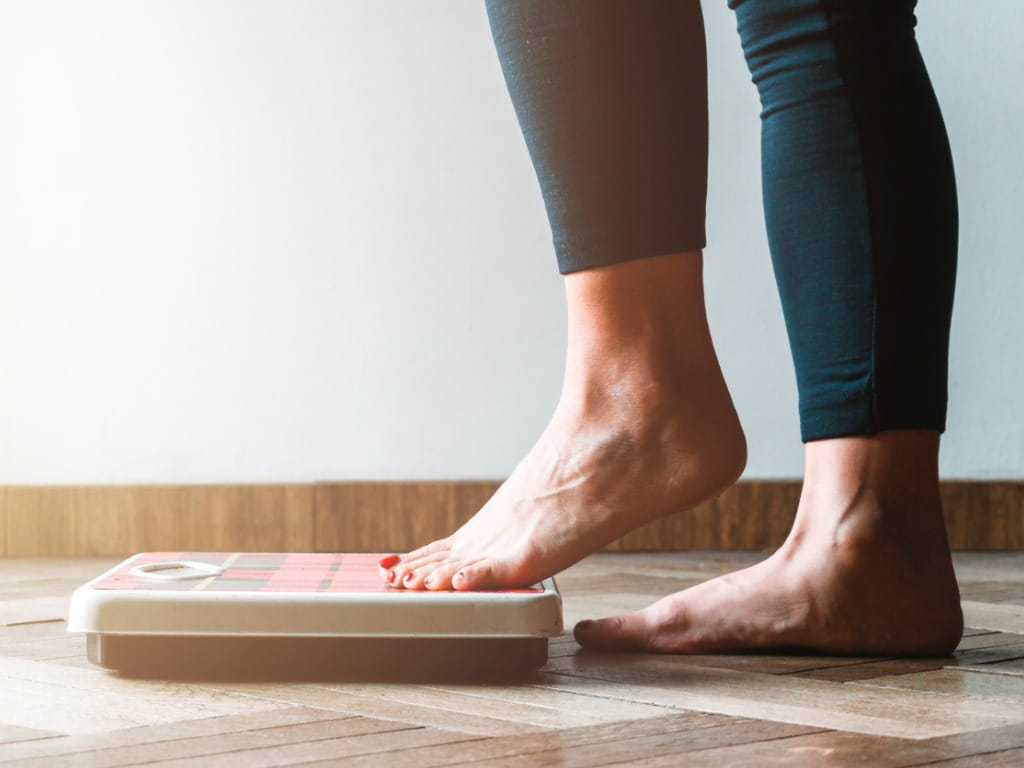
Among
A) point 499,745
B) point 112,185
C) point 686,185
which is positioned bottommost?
point 499,745

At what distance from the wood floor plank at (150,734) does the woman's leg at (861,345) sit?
0.27 m

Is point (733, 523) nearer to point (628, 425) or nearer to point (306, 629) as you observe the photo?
point (628, 425)

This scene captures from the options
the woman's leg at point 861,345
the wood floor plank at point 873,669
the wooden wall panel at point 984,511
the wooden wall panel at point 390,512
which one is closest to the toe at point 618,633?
the woman's leg at point 861,345

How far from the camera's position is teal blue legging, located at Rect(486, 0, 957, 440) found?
2.40 feet

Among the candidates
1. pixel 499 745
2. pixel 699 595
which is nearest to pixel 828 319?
pixel 699 595

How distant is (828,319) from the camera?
75 cm

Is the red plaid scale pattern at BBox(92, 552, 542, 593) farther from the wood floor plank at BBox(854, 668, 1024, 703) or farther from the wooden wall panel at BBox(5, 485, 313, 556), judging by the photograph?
the wooden wall panel at BBox(5, 485, 313, 556)

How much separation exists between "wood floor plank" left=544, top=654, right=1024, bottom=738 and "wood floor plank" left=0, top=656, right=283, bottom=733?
17 cm

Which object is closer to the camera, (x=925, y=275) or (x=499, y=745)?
(x=499, y=745)

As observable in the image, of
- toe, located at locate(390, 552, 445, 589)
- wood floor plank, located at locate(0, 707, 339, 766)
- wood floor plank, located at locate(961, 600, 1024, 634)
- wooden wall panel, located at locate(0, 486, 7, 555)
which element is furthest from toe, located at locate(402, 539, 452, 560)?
wooden wall panel, located at locate(0, 486, 7, 555)

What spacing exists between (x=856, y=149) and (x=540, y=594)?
1.03ft

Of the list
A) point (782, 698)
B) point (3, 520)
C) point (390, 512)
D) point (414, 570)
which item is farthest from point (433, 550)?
point (3, 520)

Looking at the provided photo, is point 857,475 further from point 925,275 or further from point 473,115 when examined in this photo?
point 473,115

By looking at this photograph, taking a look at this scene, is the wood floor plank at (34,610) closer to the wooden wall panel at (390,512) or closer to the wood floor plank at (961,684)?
the wooden wall panel at (390,512)
